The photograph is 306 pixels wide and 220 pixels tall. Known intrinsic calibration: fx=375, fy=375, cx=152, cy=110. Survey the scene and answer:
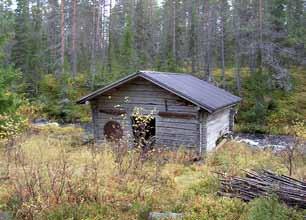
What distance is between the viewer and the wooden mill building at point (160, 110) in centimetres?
1487

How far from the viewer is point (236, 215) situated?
769 centimetres

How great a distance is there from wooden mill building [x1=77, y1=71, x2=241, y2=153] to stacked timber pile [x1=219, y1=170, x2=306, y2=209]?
207 inches

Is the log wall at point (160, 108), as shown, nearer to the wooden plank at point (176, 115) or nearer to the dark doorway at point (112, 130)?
the wooden plank at point (176, 115)

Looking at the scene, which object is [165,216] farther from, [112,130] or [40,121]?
[40,121]

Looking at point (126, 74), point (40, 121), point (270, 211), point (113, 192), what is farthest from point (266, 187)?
point (126, 74)

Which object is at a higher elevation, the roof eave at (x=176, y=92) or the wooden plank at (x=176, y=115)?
the roof eave at (x=176, y=92)

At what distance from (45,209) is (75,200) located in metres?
0.74

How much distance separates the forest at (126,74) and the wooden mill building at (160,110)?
0.93m

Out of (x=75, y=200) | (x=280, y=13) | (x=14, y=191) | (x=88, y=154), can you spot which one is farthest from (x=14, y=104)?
(x=280, y=13)

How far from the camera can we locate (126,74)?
1345 inches

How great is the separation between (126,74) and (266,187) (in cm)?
2673

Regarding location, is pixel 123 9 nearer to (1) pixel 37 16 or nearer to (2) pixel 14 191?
(1) pixel 37 16

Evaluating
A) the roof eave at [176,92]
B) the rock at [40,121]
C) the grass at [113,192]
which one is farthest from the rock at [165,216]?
the rock at [40,121]

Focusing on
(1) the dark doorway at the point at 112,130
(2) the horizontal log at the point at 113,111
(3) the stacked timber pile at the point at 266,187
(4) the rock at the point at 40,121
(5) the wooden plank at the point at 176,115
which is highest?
(2) the horizontal log at the point at 113,111
